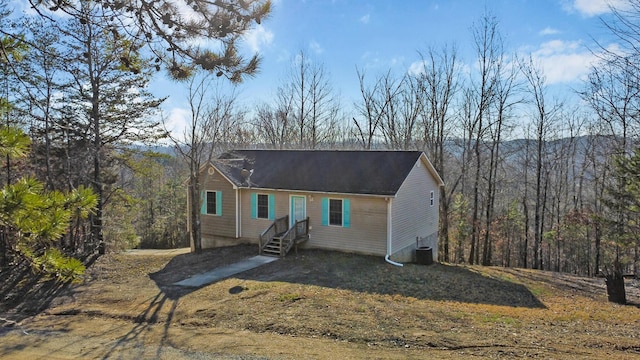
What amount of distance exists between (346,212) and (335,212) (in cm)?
50

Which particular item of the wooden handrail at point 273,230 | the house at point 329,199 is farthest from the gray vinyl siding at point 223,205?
the wooden handrail at point 273,230

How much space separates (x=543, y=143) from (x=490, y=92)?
16.3ft

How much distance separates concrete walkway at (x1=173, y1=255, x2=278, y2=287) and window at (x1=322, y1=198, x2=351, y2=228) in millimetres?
2748

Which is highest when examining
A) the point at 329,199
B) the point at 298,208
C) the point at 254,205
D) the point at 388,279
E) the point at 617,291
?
the point at 329,199

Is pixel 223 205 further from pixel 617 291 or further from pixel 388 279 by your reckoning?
pixel 617 291

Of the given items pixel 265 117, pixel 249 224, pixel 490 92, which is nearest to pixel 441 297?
pixel 249 224

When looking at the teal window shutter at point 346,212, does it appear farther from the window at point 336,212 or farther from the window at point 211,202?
the window at point 211,202

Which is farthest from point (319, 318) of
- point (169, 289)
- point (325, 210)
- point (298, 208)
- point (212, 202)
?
point (212, 202)

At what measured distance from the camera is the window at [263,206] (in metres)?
17.7

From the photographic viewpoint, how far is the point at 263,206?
17812 mm

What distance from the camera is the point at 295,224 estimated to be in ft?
53.5

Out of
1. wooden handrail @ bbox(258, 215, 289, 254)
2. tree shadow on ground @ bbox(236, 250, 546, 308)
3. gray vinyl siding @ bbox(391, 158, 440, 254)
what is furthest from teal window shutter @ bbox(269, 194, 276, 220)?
gray vinyl siding @ bbox(391, 158, 440, 254)

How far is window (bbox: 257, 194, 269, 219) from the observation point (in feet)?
58.1

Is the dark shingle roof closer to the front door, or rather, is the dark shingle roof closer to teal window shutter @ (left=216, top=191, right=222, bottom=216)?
the front door
